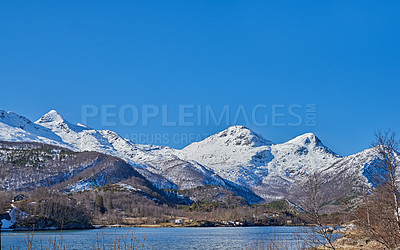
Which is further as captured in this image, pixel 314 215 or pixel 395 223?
pixel 314 215

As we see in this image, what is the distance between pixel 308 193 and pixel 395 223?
3.53 meters

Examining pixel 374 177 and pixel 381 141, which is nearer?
pixel 381 141

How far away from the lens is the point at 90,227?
176 m

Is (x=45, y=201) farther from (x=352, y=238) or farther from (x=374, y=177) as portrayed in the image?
(x=374, y=177)

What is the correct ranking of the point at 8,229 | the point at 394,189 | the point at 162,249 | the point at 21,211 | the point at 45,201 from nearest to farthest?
the point at 394,189 < the point at 162,249 < the point at 8,229 < the point at 21,211 < the point at 45,201

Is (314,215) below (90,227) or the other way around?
the other way around

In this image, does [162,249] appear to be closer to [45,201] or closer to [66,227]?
[66,227]

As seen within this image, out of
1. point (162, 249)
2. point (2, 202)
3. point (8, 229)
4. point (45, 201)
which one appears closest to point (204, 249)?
point (162, 249)

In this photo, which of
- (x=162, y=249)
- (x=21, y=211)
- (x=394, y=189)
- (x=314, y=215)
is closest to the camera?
(x=394, y=189)

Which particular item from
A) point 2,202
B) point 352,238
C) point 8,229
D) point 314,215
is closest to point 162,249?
point 352,238

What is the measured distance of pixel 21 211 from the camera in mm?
159500

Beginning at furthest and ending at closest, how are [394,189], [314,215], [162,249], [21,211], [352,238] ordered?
1. [21,211]
2. [162,249]
3. [352,238]
4. [314,215]
5. [394,189]

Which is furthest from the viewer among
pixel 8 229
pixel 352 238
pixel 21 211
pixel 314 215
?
pixel 21 211

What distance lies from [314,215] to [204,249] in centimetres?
5343
